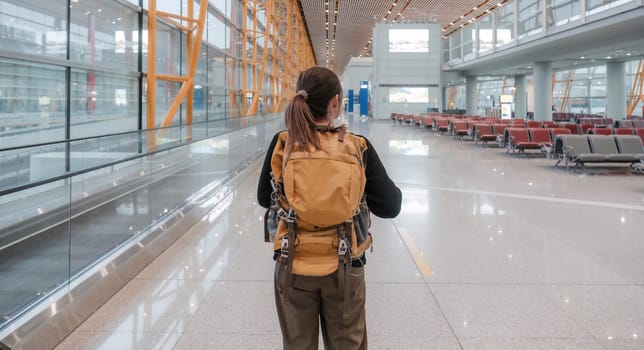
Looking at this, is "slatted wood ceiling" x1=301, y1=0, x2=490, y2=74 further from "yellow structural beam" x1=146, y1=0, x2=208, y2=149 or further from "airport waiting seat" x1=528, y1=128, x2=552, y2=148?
"yellow structural beam" x1=146, y1=0, x2=208, y2=149

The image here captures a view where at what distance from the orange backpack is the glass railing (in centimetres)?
189

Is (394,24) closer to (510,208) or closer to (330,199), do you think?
(510,208)

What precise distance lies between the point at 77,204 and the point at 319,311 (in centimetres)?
285

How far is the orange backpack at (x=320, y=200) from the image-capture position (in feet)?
6.04

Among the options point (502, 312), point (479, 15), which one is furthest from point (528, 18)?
point (502, 312)

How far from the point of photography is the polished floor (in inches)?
135

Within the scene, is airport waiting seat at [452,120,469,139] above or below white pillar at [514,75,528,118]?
below

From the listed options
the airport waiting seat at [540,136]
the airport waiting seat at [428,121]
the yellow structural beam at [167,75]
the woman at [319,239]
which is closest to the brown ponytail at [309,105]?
the woman at [319,239]

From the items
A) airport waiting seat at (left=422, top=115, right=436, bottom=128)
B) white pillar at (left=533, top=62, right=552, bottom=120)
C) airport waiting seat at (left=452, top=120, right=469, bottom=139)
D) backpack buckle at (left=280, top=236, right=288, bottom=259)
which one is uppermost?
white pillar at (left=533, top=62, right=552, bottom=120)

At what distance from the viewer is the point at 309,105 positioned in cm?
199

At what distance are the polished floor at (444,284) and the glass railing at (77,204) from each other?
0.44 metres

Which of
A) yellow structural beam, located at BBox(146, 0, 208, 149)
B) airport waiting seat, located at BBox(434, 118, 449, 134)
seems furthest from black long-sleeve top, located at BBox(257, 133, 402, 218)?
airport waiting seat, located at BBox(434, 118, 449, 134)

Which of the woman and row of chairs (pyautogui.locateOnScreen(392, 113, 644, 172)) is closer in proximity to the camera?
the woman

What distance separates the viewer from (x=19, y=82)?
8.23 m
